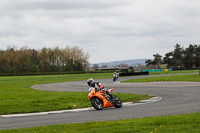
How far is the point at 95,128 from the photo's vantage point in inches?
363

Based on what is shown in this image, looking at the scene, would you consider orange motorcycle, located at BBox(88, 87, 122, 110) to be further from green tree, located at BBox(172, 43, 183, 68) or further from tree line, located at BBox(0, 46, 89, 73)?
green tree, located at BBox(172, 43, 183, 68)

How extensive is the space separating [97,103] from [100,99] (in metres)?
0.26

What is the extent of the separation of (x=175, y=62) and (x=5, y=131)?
14736cm

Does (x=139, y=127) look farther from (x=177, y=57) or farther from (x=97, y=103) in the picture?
(x=177, y=57)

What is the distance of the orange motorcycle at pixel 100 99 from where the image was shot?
1551cm

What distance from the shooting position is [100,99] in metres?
15.7

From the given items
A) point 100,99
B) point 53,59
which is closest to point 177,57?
point 53,59

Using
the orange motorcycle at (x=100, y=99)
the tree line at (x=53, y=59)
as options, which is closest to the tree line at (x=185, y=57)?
the tree line at (x=53, y=59)

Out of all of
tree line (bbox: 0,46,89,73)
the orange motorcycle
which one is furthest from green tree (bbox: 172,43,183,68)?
the orange motorcycle

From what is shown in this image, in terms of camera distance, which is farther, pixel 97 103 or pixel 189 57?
pixel 189 57

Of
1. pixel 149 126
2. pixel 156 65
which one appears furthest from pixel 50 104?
pixel 156 65

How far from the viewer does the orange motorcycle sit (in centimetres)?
1551

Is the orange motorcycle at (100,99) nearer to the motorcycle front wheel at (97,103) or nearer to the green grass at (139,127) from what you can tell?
the motorcycle front wheel at (97,103)

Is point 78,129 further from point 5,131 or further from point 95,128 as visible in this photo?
point 5,131
